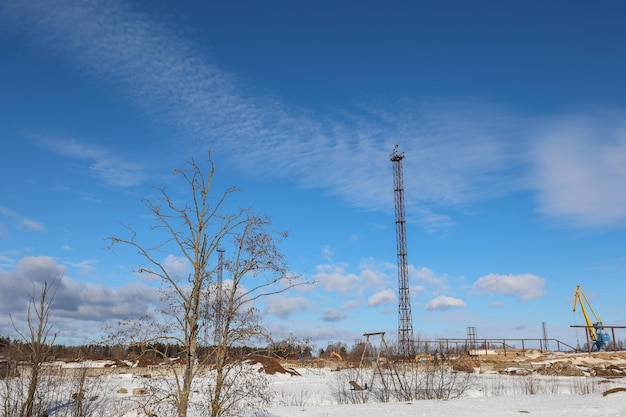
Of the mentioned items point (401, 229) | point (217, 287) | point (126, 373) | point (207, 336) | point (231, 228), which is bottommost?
point (126, 373)

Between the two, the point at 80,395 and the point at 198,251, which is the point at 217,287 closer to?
the point at 198,251

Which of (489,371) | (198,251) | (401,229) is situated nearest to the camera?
(198,251)

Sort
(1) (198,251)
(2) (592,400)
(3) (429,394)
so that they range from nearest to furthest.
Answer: (1) (198,251), (2) (592,400), (3) (429,394)

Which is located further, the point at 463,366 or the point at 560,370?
the point at 463,366

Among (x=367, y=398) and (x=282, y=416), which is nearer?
(x=282, y=416)

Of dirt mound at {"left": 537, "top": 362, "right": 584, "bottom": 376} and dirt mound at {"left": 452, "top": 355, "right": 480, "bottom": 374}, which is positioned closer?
dirt mound at {"left": 537, "top": 362, "right": 584, "bottom": 376}

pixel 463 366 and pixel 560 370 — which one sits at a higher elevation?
pixel 463 366

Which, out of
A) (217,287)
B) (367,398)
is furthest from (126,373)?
(217,287)

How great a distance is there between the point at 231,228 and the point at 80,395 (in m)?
9.19

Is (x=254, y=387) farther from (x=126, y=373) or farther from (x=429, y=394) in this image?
(x=126, y=373)

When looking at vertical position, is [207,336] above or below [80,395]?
above

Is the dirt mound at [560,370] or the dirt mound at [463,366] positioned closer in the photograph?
the dirt mound at [560,370]

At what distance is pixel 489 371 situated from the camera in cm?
4322

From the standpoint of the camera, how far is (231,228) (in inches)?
403
